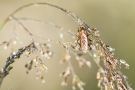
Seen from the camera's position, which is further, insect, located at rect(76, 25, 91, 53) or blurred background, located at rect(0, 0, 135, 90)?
blurred background, located at rect(0, 0, 135, 90)

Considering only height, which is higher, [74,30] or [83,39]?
[74,30]

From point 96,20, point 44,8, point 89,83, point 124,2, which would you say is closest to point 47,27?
point 44,8

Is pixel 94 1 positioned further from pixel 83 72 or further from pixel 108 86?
pixel 108 86

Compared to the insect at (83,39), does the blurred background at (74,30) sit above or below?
above

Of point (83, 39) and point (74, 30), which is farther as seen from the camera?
point (74, 30)
